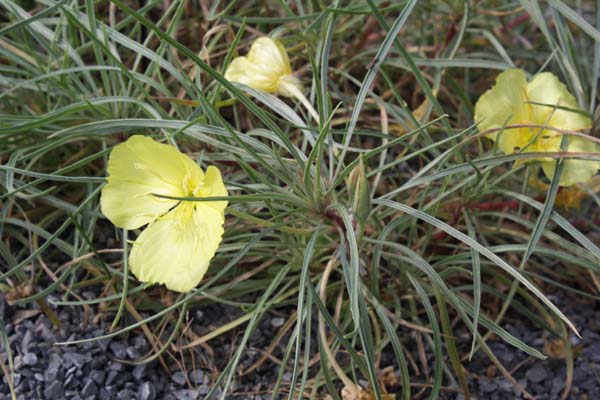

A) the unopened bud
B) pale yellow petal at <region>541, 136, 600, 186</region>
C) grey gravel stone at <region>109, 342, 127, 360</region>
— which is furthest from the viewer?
grey gravel stone at <region>109, 342, 127, 360</region>

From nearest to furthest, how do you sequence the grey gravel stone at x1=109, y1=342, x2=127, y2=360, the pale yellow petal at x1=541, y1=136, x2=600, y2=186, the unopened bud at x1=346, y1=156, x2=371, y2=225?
the unopened bud at x1=346, y1=156, x2=371, y2=225 < the pale yellow petal at x1=541, y1=136, x2=600, y2=186 < the grey gravel stone at x1=109, y1=342, x2=127, y2=360

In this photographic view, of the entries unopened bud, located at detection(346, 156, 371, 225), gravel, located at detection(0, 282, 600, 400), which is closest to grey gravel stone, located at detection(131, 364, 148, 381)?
gravel, located at detection(0, 282, 600, 400)

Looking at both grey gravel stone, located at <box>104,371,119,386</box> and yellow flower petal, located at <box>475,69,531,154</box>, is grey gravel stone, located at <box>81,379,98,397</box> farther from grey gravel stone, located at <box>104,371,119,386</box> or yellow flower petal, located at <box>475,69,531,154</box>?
yellow flower petal, located at <box>475,69,531,154</box>

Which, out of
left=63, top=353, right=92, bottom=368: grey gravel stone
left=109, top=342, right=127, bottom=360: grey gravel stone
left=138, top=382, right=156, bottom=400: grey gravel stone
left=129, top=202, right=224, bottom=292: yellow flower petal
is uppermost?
left=129, top=202, right=224, bottom=292: yellow flower petal

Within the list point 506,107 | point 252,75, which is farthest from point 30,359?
point 506,107

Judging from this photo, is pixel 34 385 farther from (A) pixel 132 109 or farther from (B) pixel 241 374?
(A) pixel 132 109

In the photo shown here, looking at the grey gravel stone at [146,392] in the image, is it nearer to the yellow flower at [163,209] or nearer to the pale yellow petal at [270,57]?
the yellow flower at [163,209]

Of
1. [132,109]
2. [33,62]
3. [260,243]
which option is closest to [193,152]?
[132,109]

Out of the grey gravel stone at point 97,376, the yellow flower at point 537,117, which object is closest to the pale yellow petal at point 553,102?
the yellow flower at point 537,117
